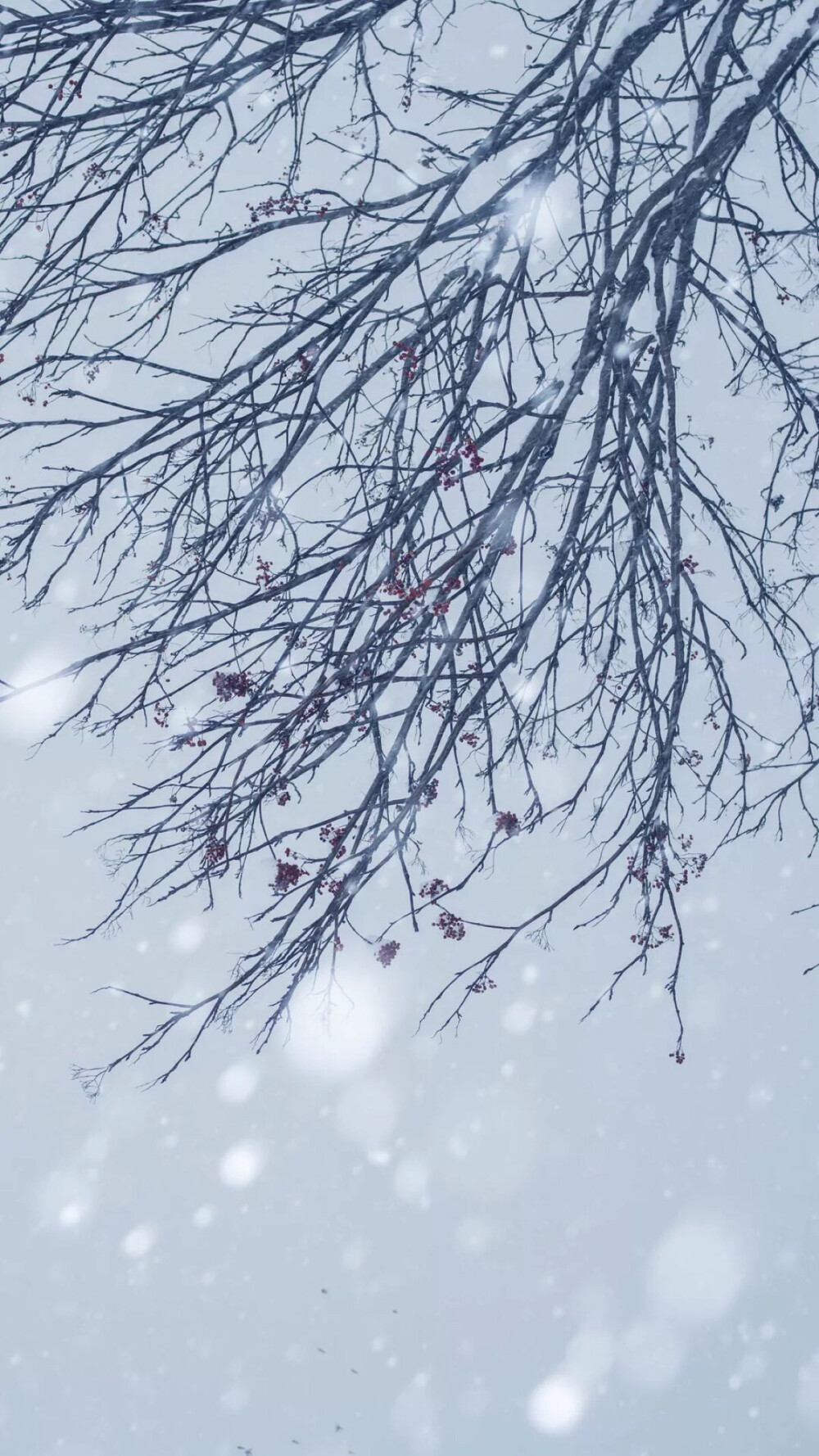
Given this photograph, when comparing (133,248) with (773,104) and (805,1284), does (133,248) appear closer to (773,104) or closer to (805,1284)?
(773,104)

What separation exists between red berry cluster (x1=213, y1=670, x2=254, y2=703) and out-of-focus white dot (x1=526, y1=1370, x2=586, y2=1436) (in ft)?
33.1

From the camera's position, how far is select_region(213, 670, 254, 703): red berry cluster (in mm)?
2645

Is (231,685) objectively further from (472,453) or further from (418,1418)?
(418,1418)

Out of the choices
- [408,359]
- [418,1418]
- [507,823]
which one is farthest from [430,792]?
[418,1418]

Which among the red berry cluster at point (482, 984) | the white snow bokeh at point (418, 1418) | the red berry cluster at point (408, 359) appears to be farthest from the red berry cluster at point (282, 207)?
the white snow bokeh at point (418, 1418)

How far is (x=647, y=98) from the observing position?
2854 mm

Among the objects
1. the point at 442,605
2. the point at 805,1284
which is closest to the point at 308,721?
the point at 442,605

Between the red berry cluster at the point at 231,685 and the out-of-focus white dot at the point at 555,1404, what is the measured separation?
33.1ft

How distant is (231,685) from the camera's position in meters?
2.65

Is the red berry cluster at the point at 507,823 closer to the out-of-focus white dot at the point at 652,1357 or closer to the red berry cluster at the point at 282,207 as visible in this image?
the red berry cluster at the point at 282,207

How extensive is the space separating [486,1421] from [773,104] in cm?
1140

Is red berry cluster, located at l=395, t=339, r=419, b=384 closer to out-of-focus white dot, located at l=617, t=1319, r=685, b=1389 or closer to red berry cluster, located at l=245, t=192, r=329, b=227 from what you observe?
red berry cluster, located at l=245, t=192, r=329, b=227

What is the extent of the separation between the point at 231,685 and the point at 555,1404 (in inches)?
406

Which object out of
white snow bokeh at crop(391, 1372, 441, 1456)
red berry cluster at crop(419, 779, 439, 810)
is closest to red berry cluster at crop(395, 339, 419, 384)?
red berry cluster at crop(419, 779, 439, 810)
